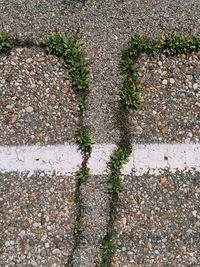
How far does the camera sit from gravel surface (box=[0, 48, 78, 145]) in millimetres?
3613

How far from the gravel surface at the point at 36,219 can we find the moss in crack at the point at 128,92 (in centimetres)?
25

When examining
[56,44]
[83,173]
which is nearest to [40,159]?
[83,173]

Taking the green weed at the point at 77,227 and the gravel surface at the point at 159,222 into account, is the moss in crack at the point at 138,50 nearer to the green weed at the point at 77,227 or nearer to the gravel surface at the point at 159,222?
the gravel surface at the point at 159,222

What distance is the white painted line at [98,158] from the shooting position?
359 centimetres

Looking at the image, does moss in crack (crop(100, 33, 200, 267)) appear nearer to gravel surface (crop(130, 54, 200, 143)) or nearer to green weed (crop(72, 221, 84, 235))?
gravel surface (crop(130, 54, 200, 143))

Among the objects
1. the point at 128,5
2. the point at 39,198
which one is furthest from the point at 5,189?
the point at 128,5

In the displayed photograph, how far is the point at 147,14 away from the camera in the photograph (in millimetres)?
3709

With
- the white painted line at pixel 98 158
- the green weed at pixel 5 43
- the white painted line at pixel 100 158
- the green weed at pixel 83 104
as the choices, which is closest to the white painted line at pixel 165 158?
the white painted line at pixel 98 158

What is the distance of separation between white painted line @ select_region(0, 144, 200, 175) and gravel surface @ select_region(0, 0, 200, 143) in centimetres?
16

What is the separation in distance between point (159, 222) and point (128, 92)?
0.87 metres

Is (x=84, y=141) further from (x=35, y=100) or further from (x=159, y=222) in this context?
(x=159, y=222)

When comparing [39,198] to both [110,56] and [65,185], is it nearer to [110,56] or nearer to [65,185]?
[65,185]

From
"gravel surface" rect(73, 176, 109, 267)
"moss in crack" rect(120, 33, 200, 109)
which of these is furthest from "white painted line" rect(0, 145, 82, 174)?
"moss in crack" rect(120, 33, 200, 109)

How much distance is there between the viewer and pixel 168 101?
3689mm
